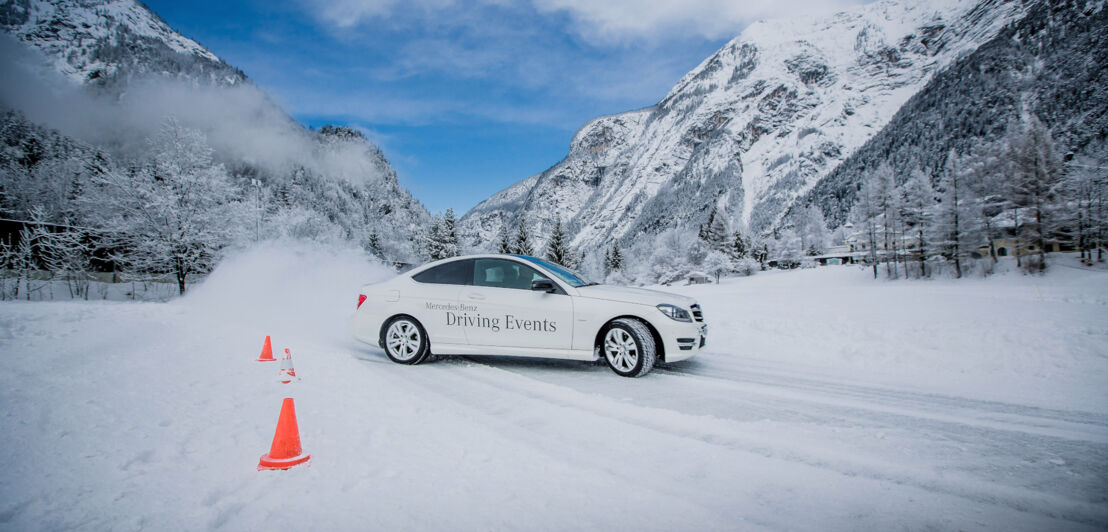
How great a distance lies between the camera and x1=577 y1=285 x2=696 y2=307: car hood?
549 cm

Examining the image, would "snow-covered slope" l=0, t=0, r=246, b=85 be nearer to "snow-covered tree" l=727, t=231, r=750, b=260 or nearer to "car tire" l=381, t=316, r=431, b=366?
"snow-covered tree" l=727, t=231, r=750, b=260

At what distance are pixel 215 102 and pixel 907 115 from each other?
219366mm

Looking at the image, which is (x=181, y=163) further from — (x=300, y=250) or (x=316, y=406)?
(x=316, y=406)

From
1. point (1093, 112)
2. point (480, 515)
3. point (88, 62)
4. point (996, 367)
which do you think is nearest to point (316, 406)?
point (480, 515)

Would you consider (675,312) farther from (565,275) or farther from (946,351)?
(946,351)

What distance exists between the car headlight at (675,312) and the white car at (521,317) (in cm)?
1

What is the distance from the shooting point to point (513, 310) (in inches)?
231

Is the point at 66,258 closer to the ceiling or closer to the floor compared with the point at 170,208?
closer to the floor

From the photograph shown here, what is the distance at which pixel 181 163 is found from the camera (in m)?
19.6

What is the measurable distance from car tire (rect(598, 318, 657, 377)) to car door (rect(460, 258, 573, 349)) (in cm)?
53

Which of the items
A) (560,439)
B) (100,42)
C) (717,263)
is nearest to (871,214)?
(717,263)

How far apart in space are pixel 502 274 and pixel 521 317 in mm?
758

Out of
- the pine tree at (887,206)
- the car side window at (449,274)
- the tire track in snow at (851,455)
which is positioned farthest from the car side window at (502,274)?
the pine tree at (887,206)

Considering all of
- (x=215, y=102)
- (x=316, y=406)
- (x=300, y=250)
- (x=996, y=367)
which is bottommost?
(x=996, y=367)
